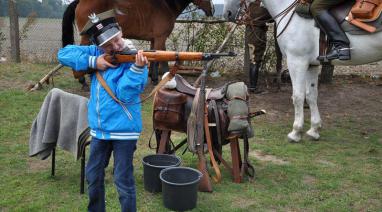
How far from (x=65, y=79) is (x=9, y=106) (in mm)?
1932

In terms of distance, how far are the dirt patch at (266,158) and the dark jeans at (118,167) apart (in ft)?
7.63

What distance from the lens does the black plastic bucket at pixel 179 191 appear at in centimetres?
367

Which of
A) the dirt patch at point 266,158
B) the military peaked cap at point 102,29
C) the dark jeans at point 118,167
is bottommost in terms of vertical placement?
the dirt patch at point 266,158

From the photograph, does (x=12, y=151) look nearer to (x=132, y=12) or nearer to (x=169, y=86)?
(x=169, y=86)

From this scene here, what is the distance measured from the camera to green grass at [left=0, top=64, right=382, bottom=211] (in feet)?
12.9

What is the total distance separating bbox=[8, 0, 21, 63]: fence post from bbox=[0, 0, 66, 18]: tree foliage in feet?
5.21

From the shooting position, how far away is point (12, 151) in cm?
516

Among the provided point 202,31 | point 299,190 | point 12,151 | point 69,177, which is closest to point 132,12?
point 202,31

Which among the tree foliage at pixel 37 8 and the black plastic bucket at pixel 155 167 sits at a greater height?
the tree foliage at pixel 37 8

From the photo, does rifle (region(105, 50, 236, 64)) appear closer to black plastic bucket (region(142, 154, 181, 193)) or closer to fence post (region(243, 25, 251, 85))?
black plastic bucket (region(142, 154, 181, 193))

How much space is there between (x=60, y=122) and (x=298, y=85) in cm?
305

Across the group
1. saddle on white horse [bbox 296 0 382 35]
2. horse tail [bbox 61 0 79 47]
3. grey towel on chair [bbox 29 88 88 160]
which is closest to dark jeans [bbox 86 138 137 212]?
grey towel on chair [bbox 29 88 88 160]

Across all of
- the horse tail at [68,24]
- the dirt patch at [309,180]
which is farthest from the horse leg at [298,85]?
the horse tail at [68,24]

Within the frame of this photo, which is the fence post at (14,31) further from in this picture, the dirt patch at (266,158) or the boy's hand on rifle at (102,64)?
the boy's hand on rifle at (102,64)
